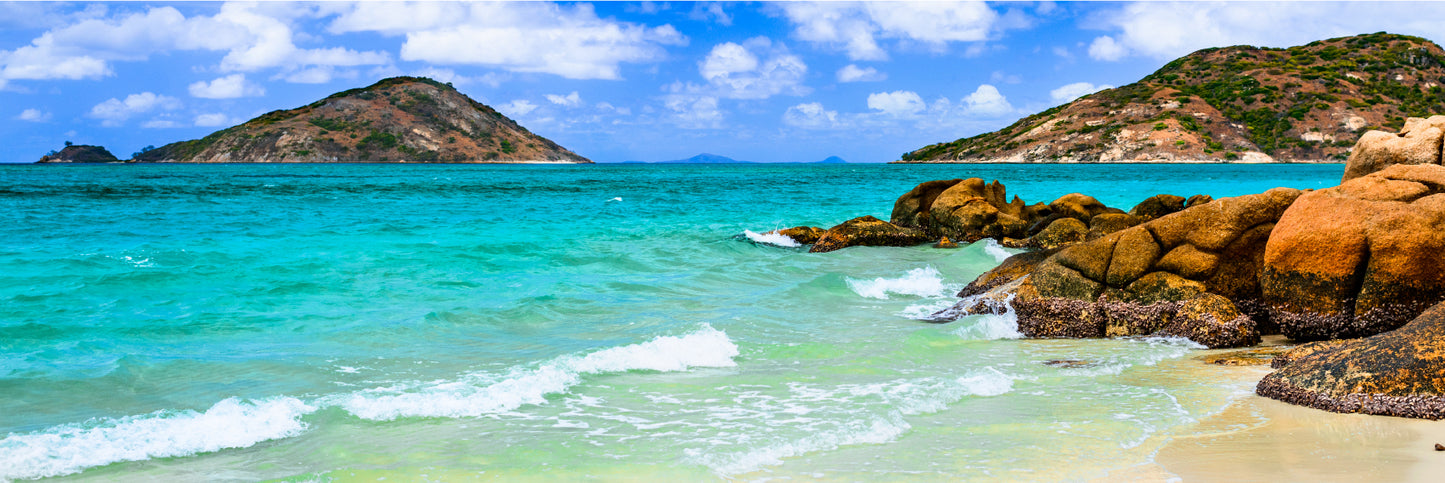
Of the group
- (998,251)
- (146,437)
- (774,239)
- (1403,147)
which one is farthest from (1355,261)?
(774,239)

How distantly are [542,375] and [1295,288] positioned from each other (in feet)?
25.9

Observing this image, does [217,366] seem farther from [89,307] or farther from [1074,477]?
[1074,477]

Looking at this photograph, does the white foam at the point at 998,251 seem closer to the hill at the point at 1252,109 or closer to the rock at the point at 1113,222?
the rock at the point at 1113,222

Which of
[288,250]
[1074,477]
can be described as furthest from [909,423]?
[288,250]

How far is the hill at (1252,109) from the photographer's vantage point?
11775cm

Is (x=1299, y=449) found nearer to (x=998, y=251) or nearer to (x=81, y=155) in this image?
(x=998, y=251)

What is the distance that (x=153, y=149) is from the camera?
198 meters

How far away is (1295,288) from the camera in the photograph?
8.47 metres

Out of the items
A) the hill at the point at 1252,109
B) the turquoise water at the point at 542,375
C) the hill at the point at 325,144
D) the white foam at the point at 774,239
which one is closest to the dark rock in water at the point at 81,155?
the hill at the point at 325,144

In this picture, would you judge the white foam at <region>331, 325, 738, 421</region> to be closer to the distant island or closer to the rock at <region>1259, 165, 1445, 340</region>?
the rock at <region>1259, 165, 1445, 340</region>

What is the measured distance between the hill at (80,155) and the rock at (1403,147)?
24091cm

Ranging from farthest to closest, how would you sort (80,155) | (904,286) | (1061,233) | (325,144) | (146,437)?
(80,155)
(325,144)
(1061,233)
(904,286)
(146,437)

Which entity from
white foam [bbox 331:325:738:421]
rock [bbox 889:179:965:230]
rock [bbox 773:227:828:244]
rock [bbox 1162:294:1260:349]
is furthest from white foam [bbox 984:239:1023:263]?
white foam [bbox 331:325:738:421]

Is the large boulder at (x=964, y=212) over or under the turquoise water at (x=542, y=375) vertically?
over
